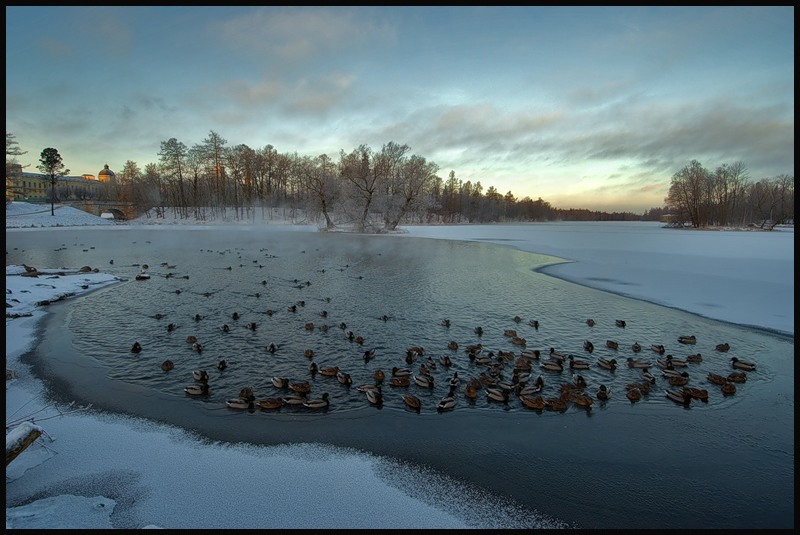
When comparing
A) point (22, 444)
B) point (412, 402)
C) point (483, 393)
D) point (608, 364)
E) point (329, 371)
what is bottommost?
point (483, 393)

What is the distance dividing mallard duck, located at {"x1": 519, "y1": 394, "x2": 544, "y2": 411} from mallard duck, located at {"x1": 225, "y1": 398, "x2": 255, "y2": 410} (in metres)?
5.61

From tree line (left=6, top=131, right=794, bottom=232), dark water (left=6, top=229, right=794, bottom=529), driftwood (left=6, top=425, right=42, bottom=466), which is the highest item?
tree line (left=6, top=131, right=794, bottom=232)

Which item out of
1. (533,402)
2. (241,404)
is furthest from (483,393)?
(241,404)

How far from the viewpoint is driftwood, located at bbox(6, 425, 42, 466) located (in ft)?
16.4

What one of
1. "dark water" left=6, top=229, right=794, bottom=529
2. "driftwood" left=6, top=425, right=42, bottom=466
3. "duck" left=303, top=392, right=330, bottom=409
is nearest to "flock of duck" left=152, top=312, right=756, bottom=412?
"duck" left=303, top=392, right=330, bottom=409

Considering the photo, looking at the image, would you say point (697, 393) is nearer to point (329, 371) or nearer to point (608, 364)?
point (608, 364)

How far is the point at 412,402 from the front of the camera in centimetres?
767

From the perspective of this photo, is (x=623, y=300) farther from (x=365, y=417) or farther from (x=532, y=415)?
(x=365, y=417)

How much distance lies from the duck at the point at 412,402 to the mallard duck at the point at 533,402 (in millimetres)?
2212

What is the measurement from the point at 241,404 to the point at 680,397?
365 inches

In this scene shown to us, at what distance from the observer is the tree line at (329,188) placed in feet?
207

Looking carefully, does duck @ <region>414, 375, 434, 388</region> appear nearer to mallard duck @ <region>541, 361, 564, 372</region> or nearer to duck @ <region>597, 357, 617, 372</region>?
mallard duck @ <region>541, 361, 564, 372</region>

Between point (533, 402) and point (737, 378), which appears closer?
point (533, 402)

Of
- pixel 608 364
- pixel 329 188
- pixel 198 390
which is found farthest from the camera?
pixel 329 188
